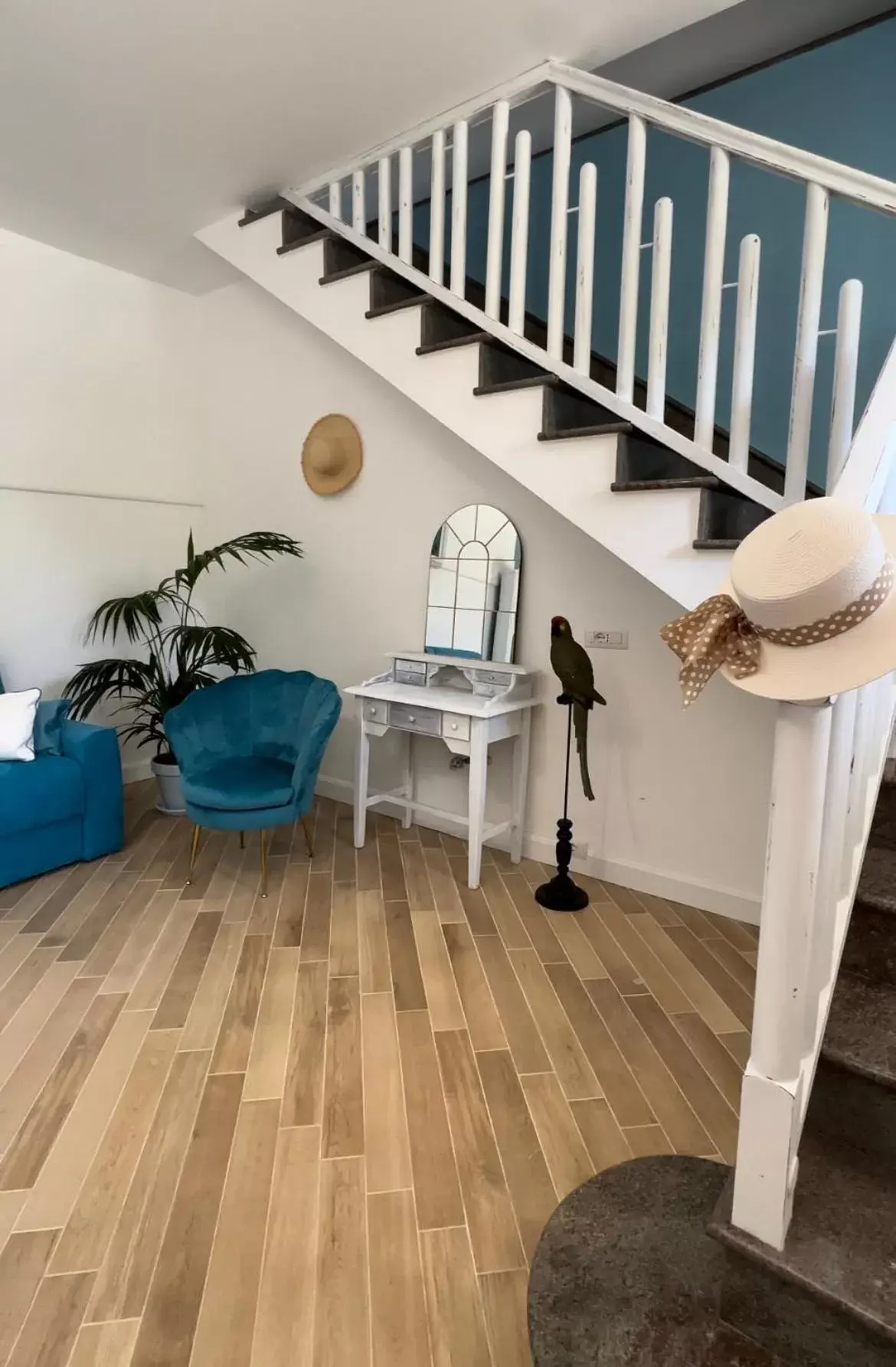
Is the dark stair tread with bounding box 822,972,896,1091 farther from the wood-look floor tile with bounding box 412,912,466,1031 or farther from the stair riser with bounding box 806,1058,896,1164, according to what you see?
the wood-look floor tile with bounding box 412,912,466,1031

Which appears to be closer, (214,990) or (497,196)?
(214,990)

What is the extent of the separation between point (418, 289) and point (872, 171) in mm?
1636

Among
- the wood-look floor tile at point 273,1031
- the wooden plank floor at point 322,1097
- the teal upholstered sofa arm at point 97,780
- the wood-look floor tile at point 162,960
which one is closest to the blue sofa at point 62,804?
the teal upholstered sofa arm at point 97,780

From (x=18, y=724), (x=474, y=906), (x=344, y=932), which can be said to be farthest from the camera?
(x=18, y=724)

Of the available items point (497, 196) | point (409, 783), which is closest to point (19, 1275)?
point (409, 783)

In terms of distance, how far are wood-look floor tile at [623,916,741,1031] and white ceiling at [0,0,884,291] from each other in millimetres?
2927

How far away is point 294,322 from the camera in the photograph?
387 centimetres

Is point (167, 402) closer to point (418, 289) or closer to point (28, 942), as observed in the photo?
point (418, 289)

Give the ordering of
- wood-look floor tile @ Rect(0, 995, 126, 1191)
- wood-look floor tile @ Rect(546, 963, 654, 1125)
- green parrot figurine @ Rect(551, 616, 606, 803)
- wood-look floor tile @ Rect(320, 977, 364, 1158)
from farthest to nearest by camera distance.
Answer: green parrot figurine @ Rect(551, 616, 606, 803)
wood-look floor tile @ Rect(546, 963, 654, 1125)
wood-look floor tile @ Rect(320, 977, 364, 1158)
wood-look floor tile @ Rect(0, 995, 126, 1191)

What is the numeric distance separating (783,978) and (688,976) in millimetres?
1535

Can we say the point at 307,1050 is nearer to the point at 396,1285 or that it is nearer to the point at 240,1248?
the point at 240,1248

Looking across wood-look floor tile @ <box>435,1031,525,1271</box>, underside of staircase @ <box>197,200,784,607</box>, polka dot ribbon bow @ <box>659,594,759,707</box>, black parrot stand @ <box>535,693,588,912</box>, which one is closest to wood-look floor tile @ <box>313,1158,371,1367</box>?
wood-look floor tile @ <box>435,1031,525,1271</box>

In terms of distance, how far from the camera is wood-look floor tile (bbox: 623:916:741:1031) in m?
2.18

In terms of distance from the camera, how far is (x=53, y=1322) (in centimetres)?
128
